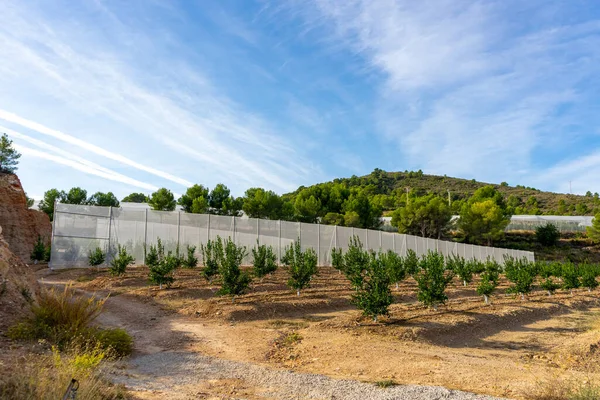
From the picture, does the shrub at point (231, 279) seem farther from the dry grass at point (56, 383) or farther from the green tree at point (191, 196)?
the green tree at point (191, 196)

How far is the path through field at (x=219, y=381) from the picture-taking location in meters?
5.08

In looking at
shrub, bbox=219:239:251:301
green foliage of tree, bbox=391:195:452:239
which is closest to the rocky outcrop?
shrub, bbox=219:239:251:301

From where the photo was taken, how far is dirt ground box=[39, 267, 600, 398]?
6.51 metres

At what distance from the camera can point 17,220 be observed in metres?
23.0

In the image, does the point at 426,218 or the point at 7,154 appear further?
the point at 426,218

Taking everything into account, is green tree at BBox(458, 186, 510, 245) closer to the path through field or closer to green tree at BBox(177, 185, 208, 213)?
green tree at BBox(177, 185, 208, 213)

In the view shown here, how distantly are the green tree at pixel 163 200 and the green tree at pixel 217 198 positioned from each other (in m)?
3.51

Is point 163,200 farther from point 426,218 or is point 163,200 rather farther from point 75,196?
point 426,218

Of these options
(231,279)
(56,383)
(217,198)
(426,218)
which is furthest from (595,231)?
(56,383)

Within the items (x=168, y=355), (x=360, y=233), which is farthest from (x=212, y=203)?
(x=168, y=355)

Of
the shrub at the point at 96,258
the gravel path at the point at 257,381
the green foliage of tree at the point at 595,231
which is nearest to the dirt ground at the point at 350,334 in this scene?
the gravel path at the point at 257,381

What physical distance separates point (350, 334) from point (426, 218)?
41.4 m

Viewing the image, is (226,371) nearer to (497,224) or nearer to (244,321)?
(244,321)

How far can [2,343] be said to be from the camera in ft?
20.1
